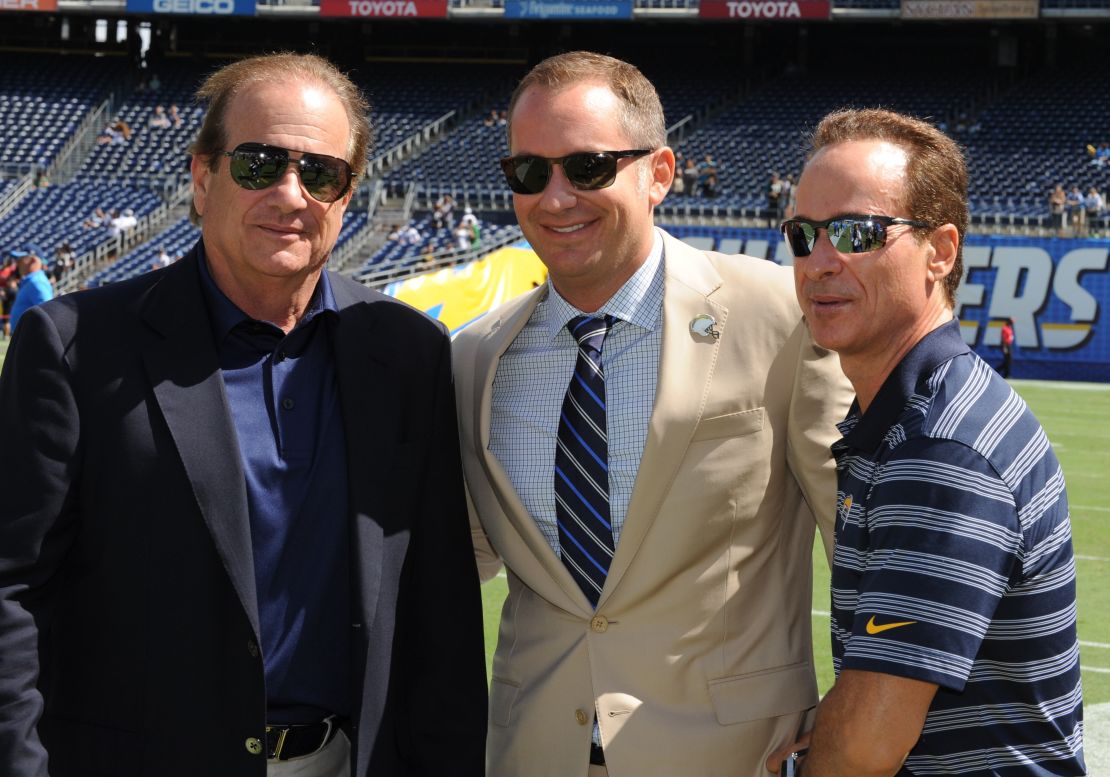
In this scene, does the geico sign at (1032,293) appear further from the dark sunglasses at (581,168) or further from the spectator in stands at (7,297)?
the dark sunglasses at (581,168)

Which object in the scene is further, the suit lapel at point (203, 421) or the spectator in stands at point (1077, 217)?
the spectator in stands at point (1077, 217)

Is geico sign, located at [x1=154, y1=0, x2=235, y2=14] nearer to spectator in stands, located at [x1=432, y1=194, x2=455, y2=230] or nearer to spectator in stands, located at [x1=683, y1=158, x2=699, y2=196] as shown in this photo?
spectator in stands, located at [x1=432, y1=194, x2=455, y2=230]

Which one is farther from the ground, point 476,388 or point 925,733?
point 476,388

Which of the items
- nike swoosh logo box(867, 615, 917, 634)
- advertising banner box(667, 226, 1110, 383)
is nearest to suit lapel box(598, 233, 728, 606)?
nike swoosh logo box(867, 615, 917, 634)

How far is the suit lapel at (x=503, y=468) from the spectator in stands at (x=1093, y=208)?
24.8 metres

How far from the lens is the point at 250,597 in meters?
2.35

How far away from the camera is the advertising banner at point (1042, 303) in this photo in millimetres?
24578

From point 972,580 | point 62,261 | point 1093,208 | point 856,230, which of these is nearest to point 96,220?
point 62,261

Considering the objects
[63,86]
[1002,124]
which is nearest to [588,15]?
[1002,124]

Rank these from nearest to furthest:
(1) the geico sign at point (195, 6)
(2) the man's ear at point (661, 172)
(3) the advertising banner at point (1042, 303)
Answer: (2) the man's ear at point (661, 172) → (3) the advertising banner at point (1042, 303) → (1) the geico sign at point (195, 6)

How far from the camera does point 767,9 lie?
113ft

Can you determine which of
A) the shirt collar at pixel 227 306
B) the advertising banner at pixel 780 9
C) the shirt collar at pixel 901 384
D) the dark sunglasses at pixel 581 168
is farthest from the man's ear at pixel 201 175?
the advertising banner at pixel 780 9

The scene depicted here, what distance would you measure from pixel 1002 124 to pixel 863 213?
3270 cm

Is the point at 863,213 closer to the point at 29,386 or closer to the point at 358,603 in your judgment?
the point at 358,603
